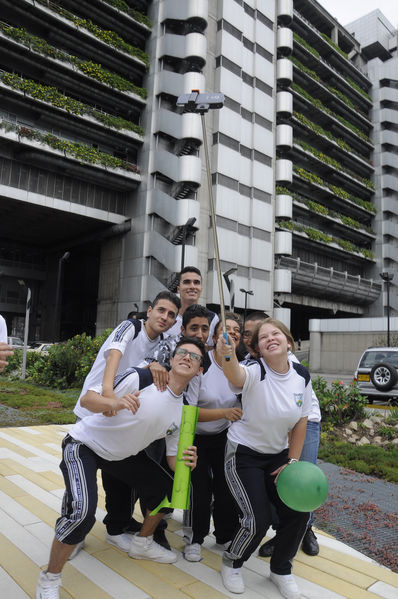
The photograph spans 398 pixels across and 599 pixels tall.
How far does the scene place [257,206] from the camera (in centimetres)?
3931

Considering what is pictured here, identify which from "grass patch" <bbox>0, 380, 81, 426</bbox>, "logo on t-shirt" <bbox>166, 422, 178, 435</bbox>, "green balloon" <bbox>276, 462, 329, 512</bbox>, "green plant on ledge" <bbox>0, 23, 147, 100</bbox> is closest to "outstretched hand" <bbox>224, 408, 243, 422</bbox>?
"logo on t-shirt" <bbox>166, 422, 178, 435</bbox>

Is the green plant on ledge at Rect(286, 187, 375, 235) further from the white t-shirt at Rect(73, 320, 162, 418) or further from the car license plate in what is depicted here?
the white t-shirt at Rect(73, 320, 162, 418)

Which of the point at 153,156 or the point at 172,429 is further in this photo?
the point at 153,156

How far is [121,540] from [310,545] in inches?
61.7

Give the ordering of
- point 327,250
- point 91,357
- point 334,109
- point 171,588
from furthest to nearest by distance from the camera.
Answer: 1. point 334,109
2. point 327,250
3. point 91,357
4. point 171,588

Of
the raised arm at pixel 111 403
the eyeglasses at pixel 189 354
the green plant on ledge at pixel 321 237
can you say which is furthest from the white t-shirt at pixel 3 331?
the green plant on ledge at pixel 321 237

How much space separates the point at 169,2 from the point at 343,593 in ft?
136

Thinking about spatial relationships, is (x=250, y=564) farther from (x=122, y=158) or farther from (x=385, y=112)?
(x=385, y=112)

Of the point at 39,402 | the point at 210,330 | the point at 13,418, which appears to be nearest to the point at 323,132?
the point at 39,402

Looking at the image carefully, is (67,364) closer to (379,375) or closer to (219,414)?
(379,375)

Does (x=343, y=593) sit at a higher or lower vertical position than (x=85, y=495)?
lower

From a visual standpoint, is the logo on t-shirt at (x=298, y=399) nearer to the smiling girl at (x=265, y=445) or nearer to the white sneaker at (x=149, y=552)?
the smiling girl at (x=265, y=445)

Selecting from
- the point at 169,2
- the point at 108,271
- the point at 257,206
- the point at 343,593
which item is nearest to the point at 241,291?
the point at 257,206

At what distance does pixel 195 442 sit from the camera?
3648 mm
